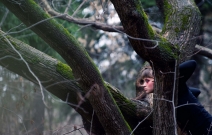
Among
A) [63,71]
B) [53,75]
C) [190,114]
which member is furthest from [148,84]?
[53,75]

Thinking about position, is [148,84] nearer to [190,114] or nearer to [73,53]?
[190,114]

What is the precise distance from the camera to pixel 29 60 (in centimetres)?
510

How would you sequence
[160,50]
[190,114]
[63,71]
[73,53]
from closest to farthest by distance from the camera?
1. [73,53]
2. [160,50]
3. [190,114]
4. [63,71]

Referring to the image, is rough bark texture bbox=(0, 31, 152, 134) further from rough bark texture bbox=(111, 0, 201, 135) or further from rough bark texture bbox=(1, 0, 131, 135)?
rough bark texture bbox=(111, 0, 201, 135)

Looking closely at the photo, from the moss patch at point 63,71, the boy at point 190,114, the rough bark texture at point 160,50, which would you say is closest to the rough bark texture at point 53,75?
the moss patch at point 63,71

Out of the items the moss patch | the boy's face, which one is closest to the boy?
the boy's face

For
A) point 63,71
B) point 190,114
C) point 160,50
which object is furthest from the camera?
point 63,71

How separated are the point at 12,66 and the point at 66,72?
0.73 meters

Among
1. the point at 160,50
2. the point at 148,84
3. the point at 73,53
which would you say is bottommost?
the point at 148,84

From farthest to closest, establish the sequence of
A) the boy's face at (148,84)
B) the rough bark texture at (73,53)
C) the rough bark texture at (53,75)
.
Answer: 1. the boy's face at (148,84)
2. the rough bark texture at (53,75)
3. the rough bark texture at (73,53)

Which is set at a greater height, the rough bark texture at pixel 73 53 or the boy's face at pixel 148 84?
the rough bark texture at pixel 73 53

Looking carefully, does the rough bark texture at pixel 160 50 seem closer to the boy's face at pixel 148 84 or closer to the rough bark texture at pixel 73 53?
the boy's face at pixel 148 84

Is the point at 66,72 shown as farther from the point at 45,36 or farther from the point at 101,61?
the point at 101,61

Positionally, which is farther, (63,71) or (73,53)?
(63,71)
